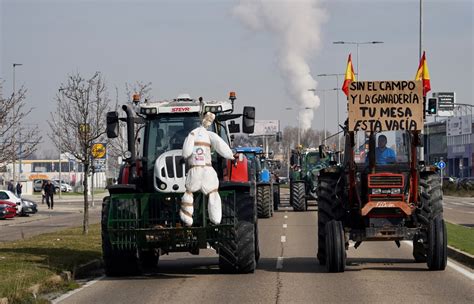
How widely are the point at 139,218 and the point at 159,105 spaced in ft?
7.75

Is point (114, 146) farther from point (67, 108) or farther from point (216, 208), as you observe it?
point (216, 208)

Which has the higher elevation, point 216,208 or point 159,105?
point 159,105

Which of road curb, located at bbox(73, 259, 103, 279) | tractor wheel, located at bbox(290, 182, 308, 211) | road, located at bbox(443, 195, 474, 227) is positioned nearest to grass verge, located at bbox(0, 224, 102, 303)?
road curb, located at bbox(73, 259, 103, 279)

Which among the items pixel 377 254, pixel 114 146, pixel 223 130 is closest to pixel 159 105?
pixel 223 130

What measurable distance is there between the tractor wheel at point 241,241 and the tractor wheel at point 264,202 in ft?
69.2

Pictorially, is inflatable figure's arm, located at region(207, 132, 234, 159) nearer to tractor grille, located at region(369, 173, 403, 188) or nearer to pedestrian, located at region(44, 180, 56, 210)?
tractor grille, located at region(369, 173, 403, 188)

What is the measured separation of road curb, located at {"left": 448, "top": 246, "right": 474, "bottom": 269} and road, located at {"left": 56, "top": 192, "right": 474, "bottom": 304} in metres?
0.34

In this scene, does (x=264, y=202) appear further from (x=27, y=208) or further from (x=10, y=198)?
(x=27, y=208)

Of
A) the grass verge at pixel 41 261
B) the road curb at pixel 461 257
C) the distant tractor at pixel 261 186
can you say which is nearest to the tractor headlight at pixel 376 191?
the road curb at pixel 461 257

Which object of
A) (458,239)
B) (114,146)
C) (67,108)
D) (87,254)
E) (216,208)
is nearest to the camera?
(216,208)

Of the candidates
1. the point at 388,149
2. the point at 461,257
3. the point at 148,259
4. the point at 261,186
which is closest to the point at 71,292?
the point at 148,259

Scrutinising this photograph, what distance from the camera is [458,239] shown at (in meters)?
24.3

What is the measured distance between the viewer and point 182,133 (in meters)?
17.5

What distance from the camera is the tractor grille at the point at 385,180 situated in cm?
1689
